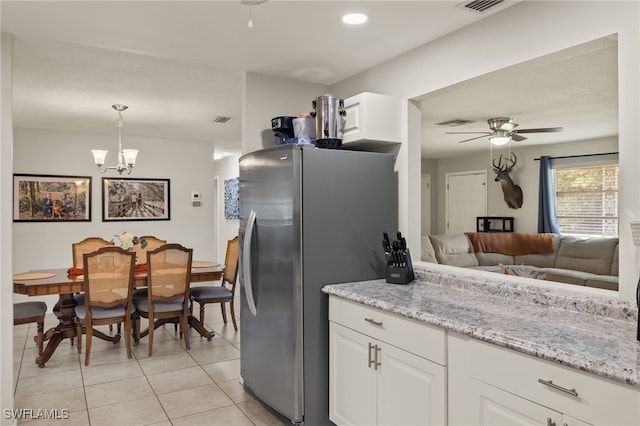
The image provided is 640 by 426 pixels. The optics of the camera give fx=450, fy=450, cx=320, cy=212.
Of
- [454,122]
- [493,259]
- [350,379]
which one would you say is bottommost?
[350,379]

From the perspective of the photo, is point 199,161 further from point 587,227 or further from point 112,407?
point 587,227

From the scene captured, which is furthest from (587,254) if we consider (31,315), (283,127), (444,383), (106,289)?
(31,315)

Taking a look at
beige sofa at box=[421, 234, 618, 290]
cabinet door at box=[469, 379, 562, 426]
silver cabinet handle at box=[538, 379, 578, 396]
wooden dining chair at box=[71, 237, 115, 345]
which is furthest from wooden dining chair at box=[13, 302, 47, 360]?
beige sofa at box=[421, 234, 618, 290]

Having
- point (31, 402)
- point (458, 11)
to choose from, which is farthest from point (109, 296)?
point (458, 11)

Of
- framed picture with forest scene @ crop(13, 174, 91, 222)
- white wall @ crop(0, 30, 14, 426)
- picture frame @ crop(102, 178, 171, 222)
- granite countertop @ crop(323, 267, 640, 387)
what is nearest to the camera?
granite countertop @ crop(323, 267, 640, 387)

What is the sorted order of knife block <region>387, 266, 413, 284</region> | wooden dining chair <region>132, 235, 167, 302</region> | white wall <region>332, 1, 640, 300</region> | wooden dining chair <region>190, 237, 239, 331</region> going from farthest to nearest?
wooden dining chair <region>190, 237, 239, 331</region> → wooden dining chair <region>132, 235, 167, 302</region> → knife block <region>387, 266, 413, 284</region> → white wall <region>332, 1, 640, 300</region>

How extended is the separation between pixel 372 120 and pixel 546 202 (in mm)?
5772

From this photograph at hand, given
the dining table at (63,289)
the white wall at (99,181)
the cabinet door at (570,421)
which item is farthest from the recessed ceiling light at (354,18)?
the white wall at (99,181)

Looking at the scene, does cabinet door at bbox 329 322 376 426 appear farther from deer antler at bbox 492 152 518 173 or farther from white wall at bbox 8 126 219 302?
deer antler at bbox 492 152 518 173

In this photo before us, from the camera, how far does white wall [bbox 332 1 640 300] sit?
71.7 inches

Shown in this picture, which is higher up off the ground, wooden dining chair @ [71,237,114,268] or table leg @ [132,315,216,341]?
wooden dining chair @ [71,237,114,268]

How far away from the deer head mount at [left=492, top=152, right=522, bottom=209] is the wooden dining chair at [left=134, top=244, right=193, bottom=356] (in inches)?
228

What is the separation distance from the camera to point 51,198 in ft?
19.6

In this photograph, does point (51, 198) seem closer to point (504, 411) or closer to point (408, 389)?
point (408, 389)
